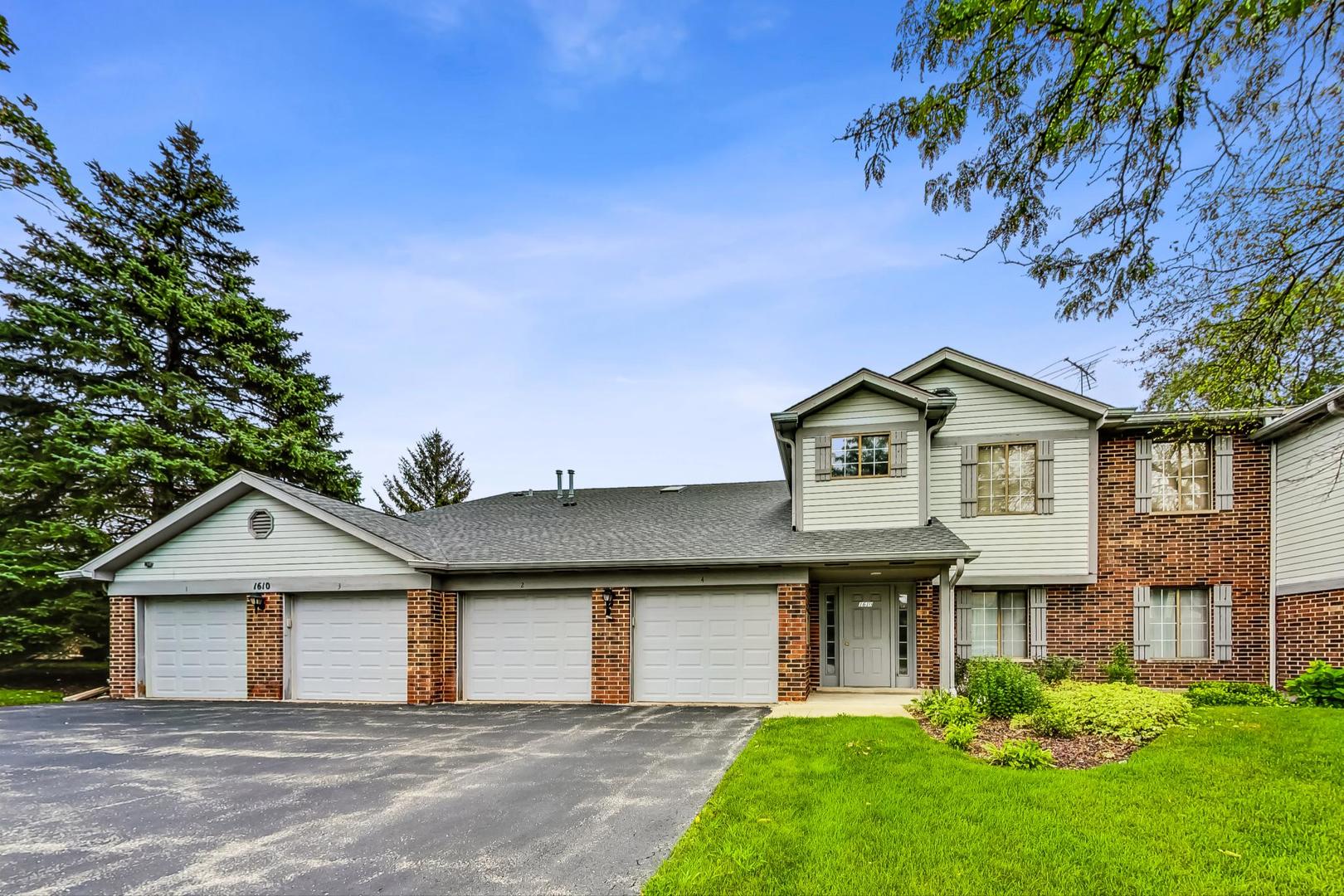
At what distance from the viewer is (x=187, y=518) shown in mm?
13055

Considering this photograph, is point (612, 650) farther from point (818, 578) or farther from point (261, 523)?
point (261, 523)

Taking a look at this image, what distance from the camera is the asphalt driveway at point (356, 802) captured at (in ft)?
14.0

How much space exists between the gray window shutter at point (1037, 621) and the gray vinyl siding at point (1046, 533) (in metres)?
0.36

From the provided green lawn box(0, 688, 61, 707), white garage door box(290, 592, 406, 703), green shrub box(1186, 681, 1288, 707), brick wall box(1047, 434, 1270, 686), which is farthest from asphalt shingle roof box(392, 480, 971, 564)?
green lawn box(0, 688, 61, 707)

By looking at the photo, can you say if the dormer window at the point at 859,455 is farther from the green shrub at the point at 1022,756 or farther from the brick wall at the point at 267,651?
the brick wall at the point at 267,651

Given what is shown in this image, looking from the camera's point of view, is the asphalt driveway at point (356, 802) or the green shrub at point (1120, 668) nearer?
the asphalt driveway at point (356, 802)

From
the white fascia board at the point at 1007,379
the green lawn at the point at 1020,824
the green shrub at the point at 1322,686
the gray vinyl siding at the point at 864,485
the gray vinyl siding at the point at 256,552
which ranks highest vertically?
the white fascia board at the point at 1007,379

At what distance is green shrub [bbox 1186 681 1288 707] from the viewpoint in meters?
10.2

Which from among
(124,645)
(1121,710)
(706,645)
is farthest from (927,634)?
(124,645)

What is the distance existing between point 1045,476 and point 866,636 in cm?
451

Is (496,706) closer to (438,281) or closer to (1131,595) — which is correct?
(438,281)

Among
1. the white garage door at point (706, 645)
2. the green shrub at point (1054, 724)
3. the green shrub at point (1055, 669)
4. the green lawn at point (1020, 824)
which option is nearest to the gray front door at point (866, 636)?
the white garage door at point (706, 645)

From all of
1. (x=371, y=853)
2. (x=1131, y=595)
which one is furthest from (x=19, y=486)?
(x=1131, y=595)

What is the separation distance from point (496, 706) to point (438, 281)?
10.6m
